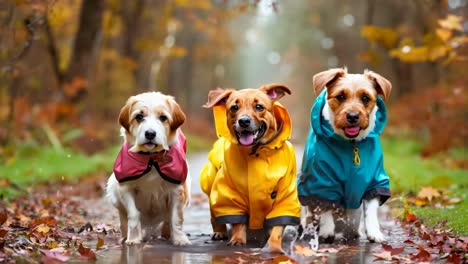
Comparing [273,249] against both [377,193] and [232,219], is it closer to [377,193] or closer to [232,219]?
[232,219]

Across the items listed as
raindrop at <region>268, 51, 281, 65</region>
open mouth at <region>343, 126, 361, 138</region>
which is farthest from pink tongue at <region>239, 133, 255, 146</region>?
raindrop at <region>268, 51, 281, 65</region>

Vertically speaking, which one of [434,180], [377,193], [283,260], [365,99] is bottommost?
[283,260]

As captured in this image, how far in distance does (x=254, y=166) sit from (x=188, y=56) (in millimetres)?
32339

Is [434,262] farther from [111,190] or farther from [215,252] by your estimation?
[111,190]

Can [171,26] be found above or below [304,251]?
above

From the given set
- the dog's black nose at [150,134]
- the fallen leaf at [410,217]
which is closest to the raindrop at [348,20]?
the fallen leaf at [410,217]

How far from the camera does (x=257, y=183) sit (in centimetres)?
628

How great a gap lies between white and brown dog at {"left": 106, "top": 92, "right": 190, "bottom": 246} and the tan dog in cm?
41

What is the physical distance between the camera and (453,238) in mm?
5926

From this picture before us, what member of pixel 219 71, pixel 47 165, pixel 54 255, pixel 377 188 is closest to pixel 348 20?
pixel 219 71

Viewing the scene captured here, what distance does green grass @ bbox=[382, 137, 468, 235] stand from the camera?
719 cm

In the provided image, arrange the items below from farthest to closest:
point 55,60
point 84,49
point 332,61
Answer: point 332,61, point 55,60, point 84,49

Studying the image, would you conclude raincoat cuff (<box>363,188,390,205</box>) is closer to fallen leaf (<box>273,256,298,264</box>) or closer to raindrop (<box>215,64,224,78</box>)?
fallen leaf (<box>273,256,298,264</box>)

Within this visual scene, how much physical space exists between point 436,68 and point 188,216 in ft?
54.3
